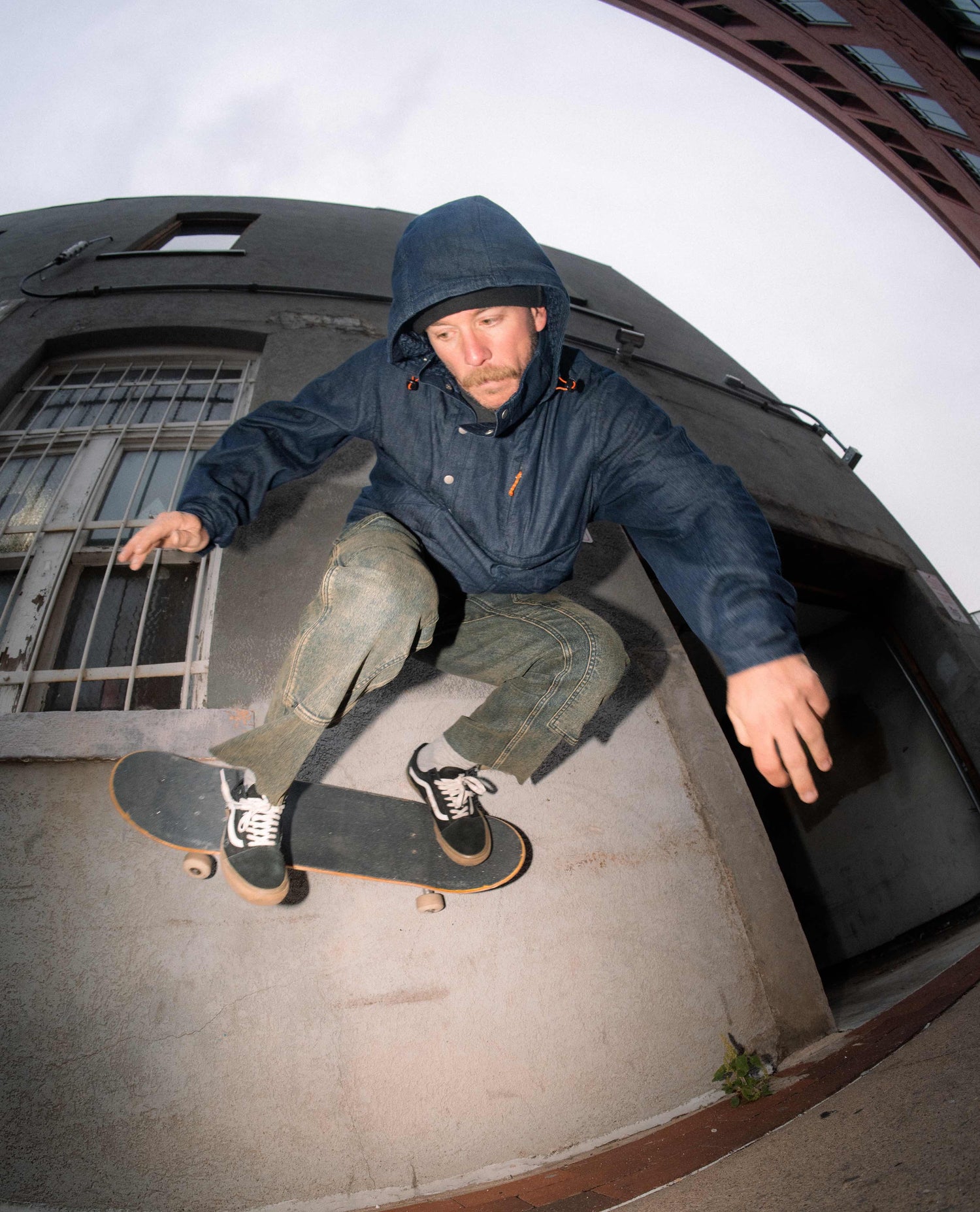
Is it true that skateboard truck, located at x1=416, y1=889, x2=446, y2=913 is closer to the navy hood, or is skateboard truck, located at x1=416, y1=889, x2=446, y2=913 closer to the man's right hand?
the man's right hand

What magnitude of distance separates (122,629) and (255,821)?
1.77 metres

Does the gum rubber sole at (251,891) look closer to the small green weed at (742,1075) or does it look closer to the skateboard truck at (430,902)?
the skateboard truck at (430,902)

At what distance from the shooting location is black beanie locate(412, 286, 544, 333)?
1819 millimetres

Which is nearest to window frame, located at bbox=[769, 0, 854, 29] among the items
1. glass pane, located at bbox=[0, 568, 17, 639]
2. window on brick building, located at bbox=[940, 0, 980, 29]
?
window on brick building, located at bbox=[940, 0, 980, 29]

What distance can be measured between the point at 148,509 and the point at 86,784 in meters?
1.80

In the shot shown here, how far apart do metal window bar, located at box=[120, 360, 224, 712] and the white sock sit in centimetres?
133

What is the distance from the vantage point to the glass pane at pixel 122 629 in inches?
111

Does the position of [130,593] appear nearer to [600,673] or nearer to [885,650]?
[600,673]

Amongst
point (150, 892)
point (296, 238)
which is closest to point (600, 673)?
point (150, 892)

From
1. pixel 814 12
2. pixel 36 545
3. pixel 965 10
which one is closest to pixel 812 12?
pixel 814 12

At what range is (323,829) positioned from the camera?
2.09m

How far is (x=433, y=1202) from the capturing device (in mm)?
1836

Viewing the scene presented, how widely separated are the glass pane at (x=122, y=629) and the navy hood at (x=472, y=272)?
1931 mm

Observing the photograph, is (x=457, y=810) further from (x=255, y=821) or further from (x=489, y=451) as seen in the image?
(x=489, y=451)
